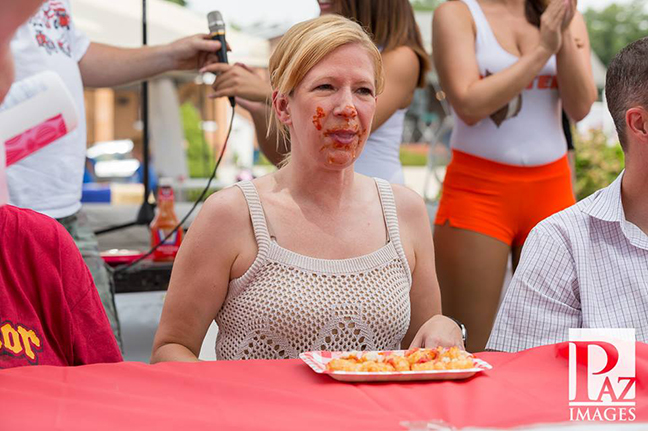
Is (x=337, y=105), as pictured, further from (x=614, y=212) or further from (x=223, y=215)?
(x=614, y=212)

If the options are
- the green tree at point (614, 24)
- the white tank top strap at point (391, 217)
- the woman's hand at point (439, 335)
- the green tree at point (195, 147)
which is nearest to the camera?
the woman's hand at point (439, 335)

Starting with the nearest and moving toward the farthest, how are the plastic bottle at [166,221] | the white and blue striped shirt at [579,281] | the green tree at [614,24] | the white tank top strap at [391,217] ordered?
1. the white and blue striped shirt at [579,281]
2. the white tank top strap at [391,217]
3. the plastic bottle at [166,221]
4. the green tree at [614,24]

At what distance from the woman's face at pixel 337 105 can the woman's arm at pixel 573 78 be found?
90cm

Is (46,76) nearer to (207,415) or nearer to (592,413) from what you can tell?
(207,415)

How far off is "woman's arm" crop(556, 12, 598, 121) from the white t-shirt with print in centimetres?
134

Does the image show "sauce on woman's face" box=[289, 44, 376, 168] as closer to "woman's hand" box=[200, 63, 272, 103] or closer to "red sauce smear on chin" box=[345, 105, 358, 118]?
"red sauce smear on chin" box=[345, 105, 358, 118]

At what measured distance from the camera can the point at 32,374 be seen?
116cm

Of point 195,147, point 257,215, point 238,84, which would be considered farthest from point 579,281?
point 195,147

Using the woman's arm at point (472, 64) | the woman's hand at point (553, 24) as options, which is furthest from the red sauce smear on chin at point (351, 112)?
the woman's hand at point (553, 24)

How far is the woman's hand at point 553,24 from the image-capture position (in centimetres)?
230

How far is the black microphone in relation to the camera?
237 centimetres

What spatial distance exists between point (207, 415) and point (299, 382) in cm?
19

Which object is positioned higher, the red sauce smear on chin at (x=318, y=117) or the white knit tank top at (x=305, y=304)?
the red sauce smear on chin at (x=318, y=117)

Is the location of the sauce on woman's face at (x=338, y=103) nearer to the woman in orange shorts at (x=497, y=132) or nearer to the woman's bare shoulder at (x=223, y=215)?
the woman's bare shoulder at (x=223, y=215)
